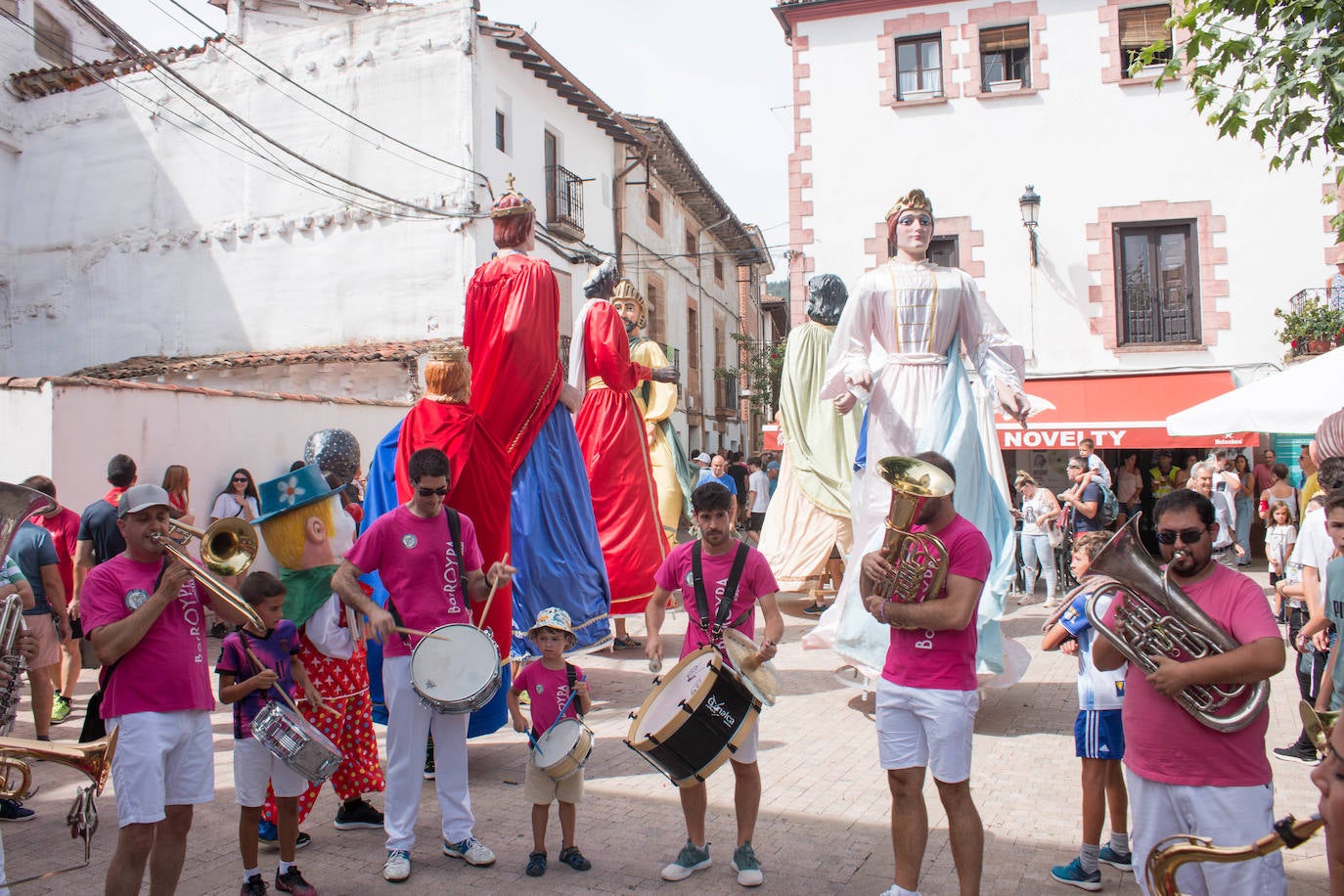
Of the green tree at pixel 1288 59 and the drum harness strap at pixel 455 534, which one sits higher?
the green tree at pixel 1288 59

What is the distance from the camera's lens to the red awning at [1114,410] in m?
14.1

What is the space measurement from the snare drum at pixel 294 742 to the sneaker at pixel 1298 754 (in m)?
4.45

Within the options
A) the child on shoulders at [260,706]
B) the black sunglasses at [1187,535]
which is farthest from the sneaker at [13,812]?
the black sunglasses at [1187,535]

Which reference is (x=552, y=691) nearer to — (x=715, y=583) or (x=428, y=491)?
(x=715, y=583)

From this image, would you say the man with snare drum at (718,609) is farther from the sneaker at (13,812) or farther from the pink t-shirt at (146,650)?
the sneaker at (13,812)

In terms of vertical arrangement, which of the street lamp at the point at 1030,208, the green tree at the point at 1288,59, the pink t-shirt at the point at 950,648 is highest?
the street lamp at the point at 1030,208

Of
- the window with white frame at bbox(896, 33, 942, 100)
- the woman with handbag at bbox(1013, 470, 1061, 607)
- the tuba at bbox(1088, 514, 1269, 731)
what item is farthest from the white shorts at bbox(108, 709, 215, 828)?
the window with white frame at bbox(896, 33, 942, 100)

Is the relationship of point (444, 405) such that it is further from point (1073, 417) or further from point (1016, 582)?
point (1073, 417)

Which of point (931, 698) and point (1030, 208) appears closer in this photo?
point (931, 698)

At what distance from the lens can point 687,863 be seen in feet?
12.6

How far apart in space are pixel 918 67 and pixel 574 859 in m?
14.6

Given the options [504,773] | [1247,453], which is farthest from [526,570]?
[1247,453]

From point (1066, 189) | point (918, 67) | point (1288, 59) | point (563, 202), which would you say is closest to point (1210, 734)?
point (1288, 59)

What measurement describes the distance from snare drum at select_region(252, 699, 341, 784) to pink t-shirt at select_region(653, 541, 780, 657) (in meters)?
1.34
